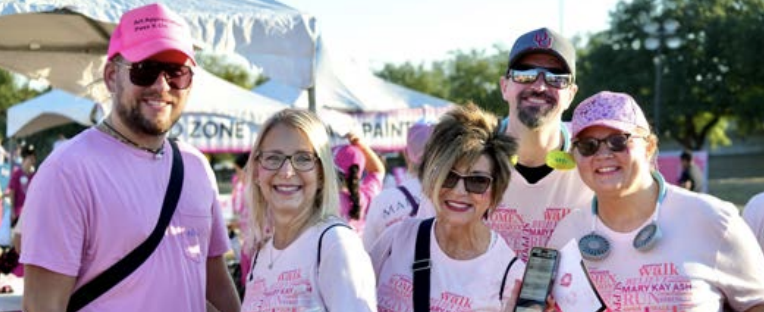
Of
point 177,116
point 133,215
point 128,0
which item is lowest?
point 133,215

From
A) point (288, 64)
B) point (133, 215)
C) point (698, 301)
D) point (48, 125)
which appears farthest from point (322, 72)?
point (48, 125)

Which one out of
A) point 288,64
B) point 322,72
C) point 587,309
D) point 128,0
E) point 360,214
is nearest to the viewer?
point 587,309

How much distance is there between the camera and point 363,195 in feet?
21.7

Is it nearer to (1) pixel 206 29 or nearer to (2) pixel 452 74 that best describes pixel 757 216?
(1) pixel 206 29

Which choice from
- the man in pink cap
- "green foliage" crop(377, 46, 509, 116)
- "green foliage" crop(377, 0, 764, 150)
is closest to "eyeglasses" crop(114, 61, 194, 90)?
the man in pink cap

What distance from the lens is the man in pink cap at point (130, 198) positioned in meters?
2.57

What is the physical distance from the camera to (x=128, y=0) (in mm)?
4137

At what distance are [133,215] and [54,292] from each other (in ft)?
1.05

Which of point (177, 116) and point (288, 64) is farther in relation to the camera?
point (288, 64)

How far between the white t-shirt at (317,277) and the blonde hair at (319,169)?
0.07m

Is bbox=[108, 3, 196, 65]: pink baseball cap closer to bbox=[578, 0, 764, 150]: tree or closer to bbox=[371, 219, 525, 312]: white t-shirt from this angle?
bbox=[371, 219, 525, 312]: white t-shirt

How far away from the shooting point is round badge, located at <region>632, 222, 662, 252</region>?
2.72 meters

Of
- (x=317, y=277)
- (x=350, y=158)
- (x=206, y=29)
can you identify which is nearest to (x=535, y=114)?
(x=317, y=277)

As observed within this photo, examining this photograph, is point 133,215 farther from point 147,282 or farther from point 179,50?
point 179,50
